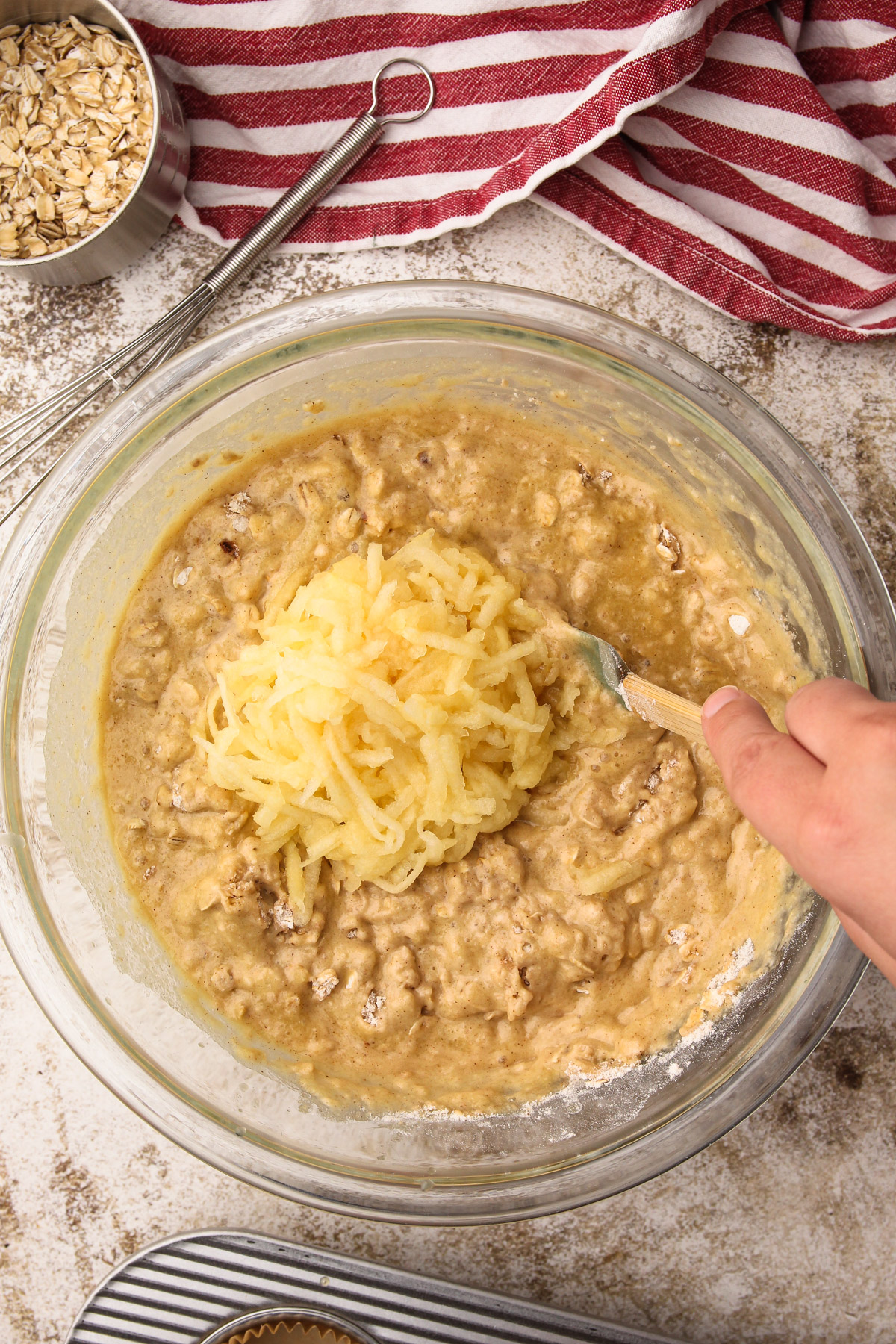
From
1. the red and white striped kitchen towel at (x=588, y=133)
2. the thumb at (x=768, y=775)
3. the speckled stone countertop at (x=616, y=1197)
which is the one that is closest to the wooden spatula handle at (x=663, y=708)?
the thumb at (x=768, y=775)

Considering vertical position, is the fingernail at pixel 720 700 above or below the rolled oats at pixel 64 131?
below

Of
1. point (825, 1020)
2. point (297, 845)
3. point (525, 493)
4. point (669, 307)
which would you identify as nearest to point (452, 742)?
point (297, 845)

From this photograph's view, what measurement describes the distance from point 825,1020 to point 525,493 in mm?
1176

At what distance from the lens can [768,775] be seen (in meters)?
1.24

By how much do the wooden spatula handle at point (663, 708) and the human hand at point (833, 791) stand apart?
38 cm

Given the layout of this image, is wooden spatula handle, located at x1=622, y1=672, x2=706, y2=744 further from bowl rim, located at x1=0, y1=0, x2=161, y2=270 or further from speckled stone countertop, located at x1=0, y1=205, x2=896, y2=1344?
bowl rim, located at x1=0, y1=0, x2=161, y2=270

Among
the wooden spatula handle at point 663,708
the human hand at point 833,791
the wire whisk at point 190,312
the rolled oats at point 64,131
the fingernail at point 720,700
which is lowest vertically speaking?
the human hand at point 833,791

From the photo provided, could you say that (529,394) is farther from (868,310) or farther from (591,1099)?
(591,1099)

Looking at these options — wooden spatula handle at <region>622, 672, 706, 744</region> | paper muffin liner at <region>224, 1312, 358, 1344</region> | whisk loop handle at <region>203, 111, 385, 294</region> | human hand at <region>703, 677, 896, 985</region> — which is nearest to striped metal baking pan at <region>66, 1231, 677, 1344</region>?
paper muffin liner at <region>224, 1312, 358, 1344</region>

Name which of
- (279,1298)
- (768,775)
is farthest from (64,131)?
(279,1298)

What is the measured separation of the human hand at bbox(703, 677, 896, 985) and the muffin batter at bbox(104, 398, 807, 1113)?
2.17ft

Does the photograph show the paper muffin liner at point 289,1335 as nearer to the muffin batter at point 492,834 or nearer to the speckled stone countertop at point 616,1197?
the speckled stone countertop at point 616,1197

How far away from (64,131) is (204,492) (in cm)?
83

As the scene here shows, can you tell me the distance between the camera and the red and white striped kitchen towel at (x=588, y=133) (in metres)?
2.09
